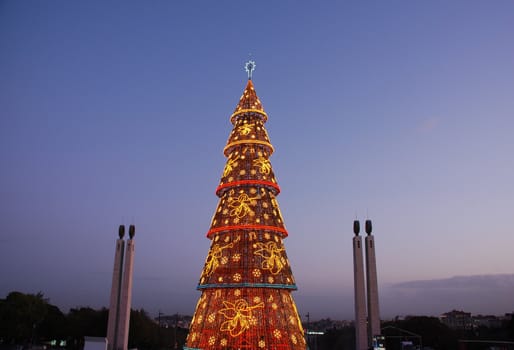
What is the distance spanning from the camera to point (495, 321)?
3789 inches

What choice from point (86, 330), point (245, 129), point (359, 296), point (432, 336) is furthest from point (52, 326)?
point (432, 336)

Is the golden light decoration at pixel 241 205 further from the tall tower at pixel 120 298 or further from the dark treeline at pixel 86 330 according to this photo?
the dark treeline at pixel 86 330

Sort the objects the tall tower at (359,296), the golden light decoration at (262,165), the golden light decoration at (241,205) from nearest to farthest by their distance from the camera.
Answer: the tall tower at (359,296)
the golden light decoration at (241,205)
the golden light decoration at (262,165)

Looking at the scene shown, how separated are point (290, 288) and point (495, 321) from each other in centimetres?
9331

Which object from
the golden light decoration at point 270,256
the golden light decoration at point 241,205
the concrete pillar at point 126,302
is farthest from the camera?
the golden light decoration at point 241,205

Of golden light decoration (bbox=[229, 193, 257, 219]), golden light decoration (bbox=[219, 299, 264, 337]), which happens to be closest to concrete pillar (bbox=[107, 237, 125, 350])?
golden light decoration (bbox=[219, 299, 264, 337])

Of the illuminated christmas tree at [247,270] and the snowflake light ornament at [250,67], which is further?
the snowflake light ornament at [250,67]

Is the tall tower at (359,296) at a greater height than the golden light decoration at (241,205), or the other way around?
the golden light decoration at (241,205)

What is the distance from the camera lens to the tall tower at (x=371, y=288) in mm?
22516

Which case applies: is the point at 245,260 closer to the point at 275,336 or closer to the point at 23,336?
the point at 275,336

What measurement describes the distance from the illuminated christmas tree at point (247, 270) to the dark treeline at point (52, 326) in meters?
25.9

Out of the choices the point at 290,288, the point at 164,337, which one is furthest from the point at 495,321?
the point at 290,288

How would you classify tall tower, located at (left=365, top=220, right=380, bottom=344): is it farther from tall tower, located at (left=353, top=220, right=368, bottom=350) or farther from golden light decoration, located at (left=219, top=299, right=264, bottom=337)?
golden light decoration, located at (left=219, top=299, right=264, bottom=337)

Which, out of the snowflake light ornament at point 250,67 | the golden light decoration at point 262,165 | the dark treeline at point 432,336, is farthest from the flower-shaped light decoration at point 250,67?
the dark treeline at point 432,336
